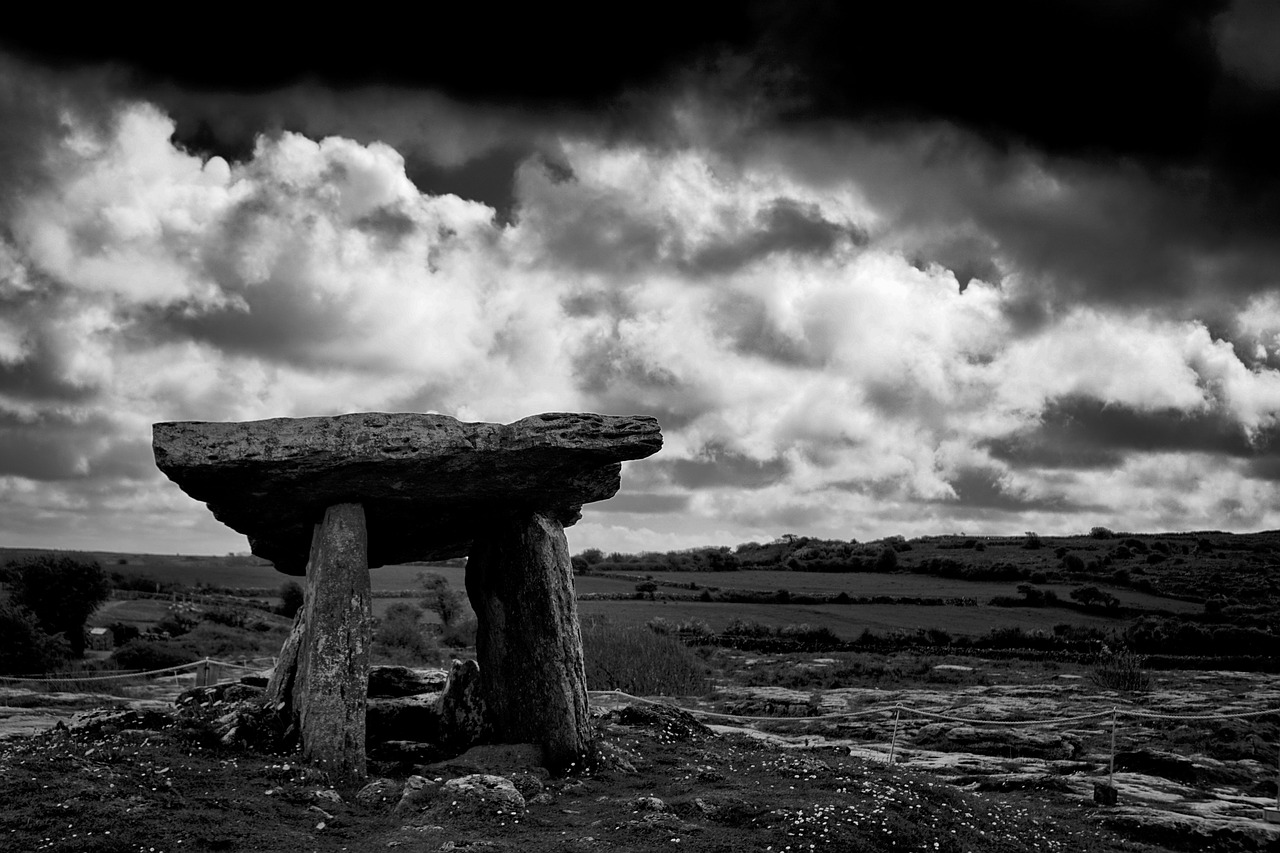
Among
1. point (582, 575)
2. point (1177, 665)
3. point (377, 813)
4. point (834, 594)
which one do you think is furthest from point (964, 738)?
point (582, 575)

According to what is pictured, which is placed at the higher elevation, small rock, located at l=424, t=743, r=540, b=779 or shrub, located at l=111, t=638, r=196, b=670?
small rock, located at l=424, t=743, r=540, b=779

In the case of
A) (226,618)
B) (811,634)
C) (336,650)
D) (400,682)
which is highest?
(336,650)

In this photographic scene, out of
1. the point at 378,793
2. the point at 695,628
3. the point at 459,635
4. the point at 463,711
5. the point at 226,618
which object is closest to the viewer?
the point at 378,793

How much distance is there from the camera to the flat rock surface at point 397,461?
14078 mm

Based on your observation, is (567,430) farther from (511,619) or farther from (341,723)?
(341,723)

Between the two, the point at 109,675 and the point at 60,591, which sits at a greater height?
the point at 60,591

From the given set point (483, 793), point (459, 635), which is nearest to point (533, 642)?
point (483, 793)

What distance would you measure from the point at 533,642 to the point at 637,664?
61.6 feet

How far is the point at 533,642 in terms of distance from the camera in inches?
595

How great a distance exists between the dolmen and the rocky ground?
106 centimetres

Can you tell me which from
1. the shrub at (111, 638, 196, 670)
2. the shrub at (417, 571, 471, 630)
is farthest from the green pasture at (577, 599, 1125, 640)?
the shrub at (111, 638, 196, 670)

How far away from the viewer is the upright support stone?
47.9ft

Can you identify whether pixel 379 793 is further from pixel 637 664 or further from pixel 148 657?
pixel 148 657

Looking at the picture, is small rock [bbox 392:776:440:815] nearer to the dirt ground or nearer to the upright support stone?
the dirt ground
